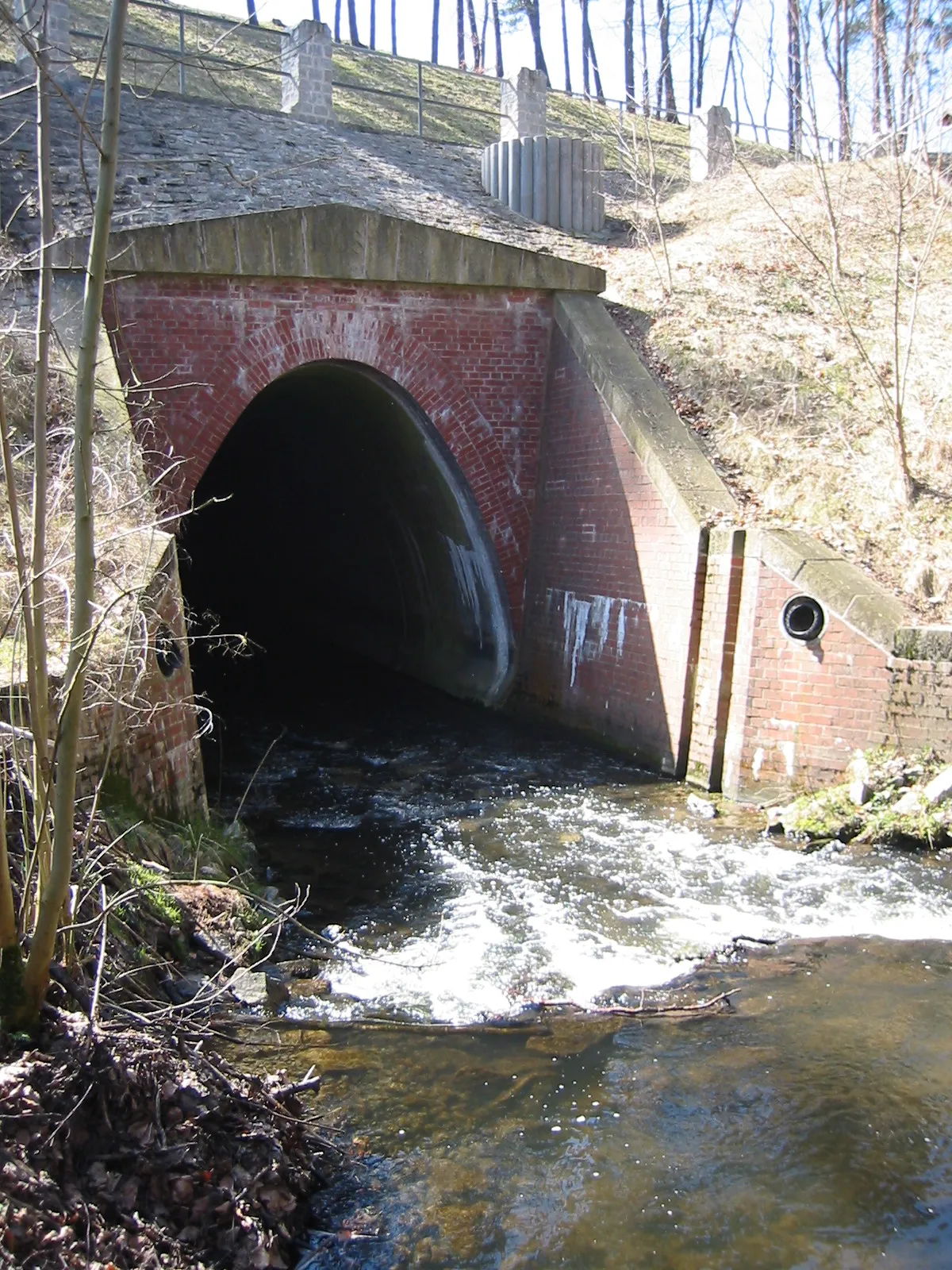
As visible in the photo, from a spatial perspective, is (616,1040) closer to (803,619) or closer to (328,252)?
(803,619)

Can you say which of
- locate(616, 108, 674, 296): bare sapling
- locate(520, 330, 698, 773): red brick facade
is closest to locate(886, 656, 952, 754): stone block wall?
locate(520, 330, 698, 773): red brick facade

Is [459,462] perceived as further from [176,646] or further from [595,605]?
[176,646]

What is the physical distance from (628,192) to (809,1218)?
1944cm

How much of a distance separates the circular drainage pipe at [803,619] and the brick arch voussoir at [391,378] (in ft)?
14.2

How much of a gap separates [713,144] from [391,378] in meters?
13.5

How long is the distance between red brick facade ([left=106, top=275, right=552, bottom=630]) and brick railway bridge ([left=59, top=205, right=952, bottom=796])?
22 millimetres

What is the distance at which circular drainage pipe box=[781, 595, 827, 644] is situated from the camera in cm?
898

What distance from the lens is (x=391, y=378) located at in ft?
40.1

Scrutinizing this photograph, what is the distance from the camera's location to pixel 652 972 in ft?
20.7

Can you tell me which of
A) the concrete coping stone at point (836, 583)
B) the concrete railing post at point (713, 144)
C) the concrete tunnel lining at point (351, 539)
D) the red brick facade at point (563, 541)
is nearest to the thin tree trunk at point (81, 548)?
the red brick facade at point (563, 541)

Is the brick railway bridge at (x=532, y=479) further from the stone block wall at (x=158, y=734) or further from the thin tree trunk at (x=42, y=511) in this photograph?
the thin tree trunk at (x=42, y=511)

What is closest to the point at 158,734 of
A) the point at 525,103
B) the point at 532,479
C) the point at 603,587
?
the point at 603,587

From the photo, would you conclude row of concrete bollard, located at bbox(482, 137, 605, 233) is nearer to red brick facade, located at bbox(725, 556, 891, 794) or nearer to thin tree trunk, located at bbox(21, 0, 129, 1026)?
red brick facade, located at bbox(725, 556, 891, 794)

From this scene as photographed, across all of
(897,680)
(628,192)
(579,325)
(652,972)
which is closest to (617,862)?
(652,972)
